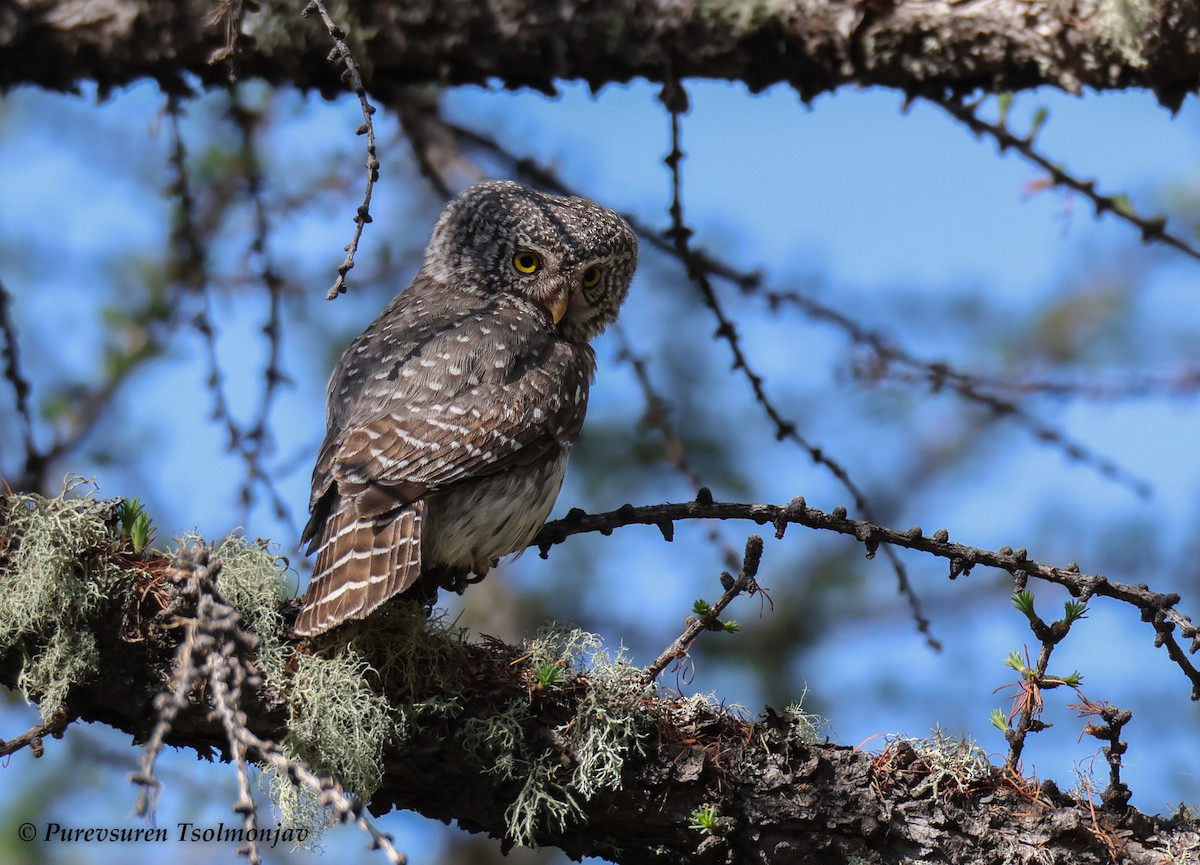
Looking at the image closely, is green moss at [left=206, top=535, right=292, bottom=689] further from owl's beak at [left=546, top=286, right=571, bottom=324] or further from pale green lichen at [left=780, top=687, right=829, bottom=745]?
owl's beak at [left=546, top=286, right=571, bottom=324]

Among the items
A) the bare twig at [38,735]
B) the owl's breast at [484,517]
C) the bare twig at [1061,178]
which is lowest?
the bare twig at [38,735]

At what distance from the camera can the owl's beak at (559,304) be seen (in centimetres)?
488

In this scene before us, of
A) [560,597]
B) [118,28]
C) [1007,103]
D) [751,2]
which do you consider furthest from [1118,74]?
[560,597]

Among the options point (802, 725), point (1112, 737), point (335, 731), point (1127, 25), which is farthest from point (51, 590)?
point (1127, 25)

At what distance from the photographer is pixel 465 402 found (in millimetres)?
4043

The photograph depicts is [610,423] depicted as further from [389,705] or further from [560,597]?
[389,705]

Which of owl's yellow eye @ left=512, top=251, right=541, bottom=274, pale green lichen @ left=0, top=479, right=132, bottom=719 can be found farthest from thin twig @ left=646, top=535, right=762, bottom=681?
owl's yellow eye @ left=512, top=251, right=541, bottom=274

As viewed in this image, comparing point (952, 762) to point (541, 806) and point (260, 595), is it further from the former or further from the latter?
point (260, 595)

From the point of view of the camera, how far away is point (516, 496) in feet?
13.1

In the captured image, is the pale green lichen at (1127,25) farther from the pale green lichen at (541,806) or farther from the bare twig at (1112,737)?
the pale green lichen at (541,806)

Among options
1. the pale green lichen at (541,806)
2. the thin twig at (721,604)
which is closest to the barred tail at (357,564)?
the pale green lichen at (541,806)

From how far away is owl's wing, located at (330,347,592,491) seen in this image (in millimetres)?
3721

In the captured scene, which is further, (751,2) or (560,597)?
(560,597)

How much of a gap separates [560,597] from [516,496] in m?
4.01
